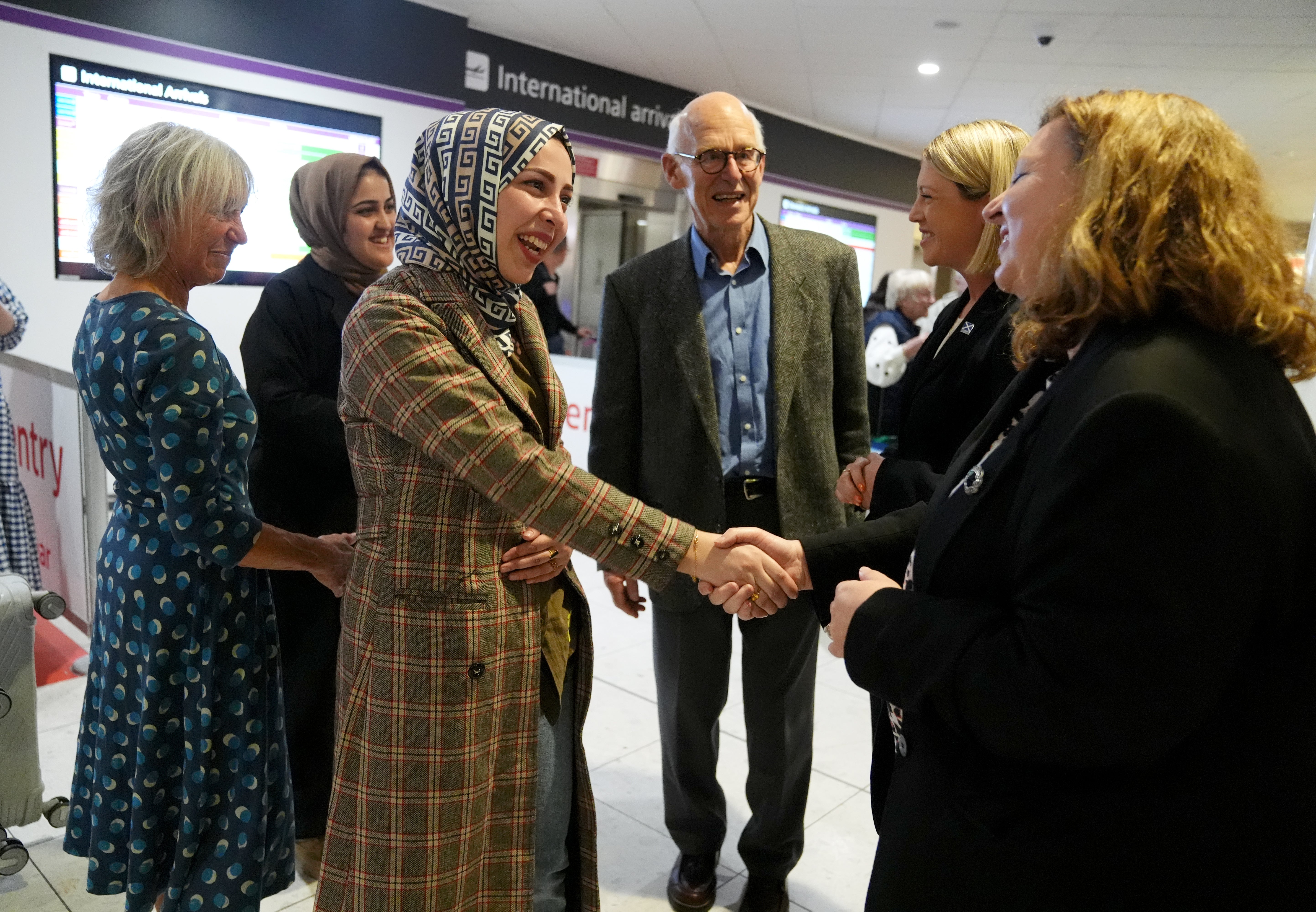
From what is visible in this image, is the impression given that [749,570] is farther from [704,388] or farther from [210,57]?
[210,57]

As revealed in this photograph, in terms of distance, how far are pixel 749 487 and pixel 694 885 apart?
41.0 inches

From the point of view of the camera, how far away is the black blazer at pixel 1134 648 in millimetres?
903

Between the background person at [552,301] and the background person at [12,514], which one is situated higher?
the background person at [552,301]

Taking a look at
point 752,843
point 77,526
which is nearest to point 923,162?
point 752,843

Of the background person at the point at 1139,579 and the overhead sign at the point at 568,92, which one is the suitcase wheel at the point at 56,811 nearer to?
the background person at the point at 1139,579

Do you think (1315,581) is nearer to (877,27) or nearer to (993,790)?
(993,790)

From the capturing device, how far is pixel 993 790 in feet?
3.49

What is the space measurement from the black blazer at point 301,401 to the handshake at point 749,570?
42.0 inches

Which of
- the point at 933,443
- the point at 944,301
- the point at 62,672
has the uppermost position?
the point at 944,301

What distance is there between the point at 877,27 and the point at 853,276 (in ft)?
19.5

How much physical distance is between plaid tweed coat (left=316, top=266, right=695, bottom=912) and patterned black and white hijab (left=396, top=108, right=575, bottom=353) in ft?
0.14

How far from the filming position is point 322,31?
6.20m

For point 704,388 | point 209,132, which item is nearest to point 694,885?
point 704,388

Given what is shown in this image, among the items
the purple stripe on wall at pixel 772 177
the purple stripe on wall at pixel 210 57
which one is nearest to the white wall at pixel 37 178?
the purple stripe on wall at pixel 210 57
